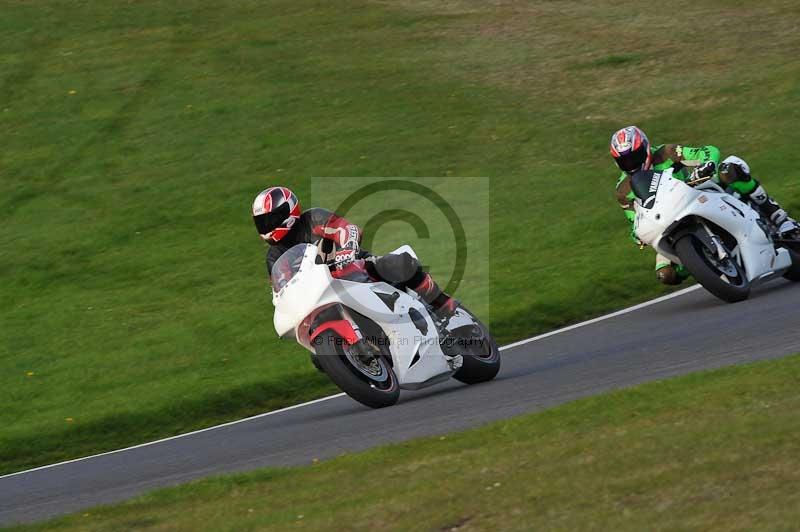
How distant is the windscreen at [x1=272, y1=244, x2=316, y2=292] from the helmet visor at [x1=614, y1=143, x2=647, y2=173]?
12.1ft

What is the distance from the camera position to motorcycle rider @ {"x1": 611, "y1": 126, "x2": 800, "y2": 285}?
12484mm

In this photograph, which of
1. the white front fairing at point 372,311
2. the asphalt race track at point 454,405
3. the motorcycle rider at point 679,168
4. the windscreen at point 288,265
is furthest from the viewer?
the motorcycle rider at point 679,168

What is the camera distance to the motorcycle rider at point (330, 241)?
1062cm

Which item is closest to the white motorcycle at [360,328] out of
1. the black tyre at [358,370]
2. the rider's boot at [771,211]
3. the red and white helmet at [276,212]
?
the black tyre at [358,370]

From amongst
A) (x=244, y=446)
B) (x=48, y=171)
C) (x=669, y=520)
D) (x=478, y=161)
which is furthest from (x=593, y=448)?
(x=48, y=171)

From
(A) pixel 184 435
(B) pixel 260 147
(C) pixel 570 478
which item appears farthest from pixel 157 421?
(B) pixel 260 147

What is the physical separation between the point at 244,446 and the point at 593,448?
410cm

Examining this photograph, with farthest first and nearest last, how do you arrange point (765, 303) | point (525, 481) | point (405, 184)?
point (405, 184), point (765, 303), point (525, 481)

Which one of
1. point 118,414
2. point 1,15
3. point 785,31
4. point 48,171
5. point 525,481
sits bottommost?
point 118,414

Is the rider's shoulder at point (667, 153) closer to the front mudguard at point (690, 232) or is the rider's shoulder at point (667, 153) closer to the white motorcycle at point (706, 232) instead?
the white motorcycle at point (706, 232)

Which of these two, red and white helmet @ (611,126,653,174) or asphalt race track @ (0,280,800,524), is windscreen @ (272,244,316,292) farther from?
red and white helmet @ (611,126,653,174)

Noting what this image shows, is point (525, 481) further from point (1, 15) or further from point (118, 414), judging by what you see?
point (1, 15)

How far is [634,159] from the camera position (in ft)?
41.2

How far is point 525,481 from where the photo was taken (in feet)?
22.4
